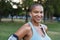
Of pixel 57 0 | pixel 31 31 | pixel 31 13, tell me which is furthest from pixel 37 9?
pixel 57 0

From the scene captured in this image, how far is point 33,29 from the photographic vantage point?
10.5 ft

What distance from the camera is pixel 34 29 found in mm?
3213

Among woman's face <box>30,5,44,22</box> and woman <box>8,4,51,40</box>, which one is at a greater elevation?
woman's face <box>30,5,44,22</box>

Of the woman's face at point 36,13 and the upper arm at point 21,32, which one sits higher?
the woman's face at point 36,13

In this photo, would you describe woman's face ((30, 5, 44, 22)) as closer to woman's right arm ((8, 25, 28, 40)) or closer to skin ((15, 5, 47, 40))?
skin ((15, 5, 47, 40))

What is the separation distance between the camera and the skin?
3.14m

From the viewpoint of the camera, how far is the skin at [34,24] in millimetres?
3143

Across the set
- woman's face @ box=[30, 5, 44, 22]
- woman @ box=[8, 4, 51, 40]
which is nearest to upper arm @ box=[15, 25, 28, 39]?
woman @ box=[8, 4, 51, 40]

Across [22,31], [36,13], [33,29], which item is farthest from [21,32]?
[36,13]

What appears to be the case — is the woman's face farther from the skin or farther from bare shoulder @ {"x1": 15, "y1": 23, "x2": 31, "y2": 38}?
bare shoulder @ {"x1": 15, "y1": 23, "x2": 31, "y2": 38}

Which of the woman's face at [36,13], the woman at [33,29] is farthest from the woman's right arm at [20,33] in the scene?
the woman's face at [36,13]

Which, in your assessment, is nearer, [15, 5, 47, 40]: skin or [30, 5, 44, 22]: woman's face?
[15, 5, 47, 40]: skin

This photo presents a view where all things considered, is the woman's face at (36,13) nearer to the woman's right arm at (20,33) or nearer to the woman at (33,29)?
the woman at (33,29)

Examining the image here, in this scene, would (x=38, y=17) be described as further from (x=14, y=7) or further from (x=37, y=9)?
(x=14, y=7)
